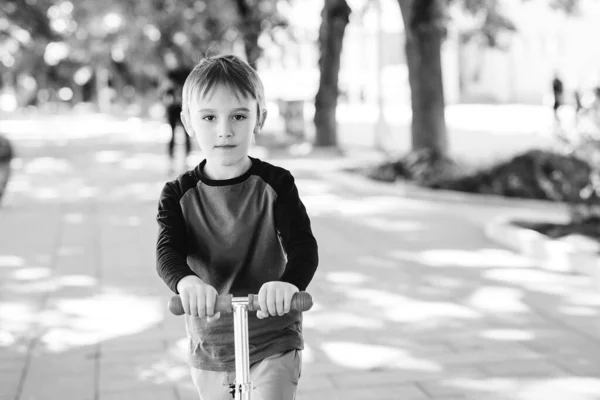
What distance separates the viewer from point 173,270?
2594mm

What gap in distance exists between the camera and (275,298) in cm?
234

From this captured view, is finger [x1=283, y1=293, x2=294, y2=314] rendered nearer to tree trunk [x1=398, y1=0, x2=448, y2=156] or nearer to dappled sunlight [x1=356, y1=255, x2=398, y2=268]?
dappled sunlight [x1=356, y1=255, x2=398, y2=268]

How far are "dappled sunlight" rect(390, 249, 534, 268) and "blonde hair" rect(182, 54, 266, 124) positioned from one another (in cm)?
569

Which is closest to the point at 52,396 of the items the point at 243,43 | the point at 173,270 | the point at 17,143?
the point at 173,270

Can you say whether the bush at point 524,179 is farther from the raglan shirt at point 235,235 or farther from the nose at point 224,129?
the nose at point 224,129

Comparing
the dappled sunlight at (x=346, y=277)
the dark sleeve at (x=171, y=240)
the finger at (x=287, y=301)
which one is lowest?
the dappled sunlight at (x=346, y=277)

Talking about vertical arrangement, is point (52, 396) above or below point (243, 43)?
below

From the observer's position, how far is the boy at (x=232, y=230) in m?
2.63

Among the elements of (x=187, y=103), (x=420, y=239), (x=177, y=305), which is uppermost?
(x=187, y=103)

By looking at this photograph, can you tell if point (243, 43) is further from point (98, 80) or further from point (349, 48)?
point (349, 48)

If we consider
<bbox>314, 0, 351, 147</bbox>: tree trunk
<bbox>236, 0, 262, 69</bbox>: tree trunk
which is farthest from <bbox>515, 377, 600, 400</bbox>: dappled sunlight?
<bbox>236, 0, 262, 69</bbox>: tree trunk

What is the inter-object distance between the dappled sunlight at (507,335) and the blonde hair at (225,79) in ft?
11.4

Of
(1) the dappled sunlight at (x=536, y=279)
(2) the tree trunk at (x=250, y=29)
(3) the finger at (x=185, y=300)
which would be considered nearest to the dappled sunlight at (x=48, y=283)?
(1) the dappled sunlight at (x=536, y=279)

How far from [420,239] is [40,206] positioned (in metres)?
6.03
